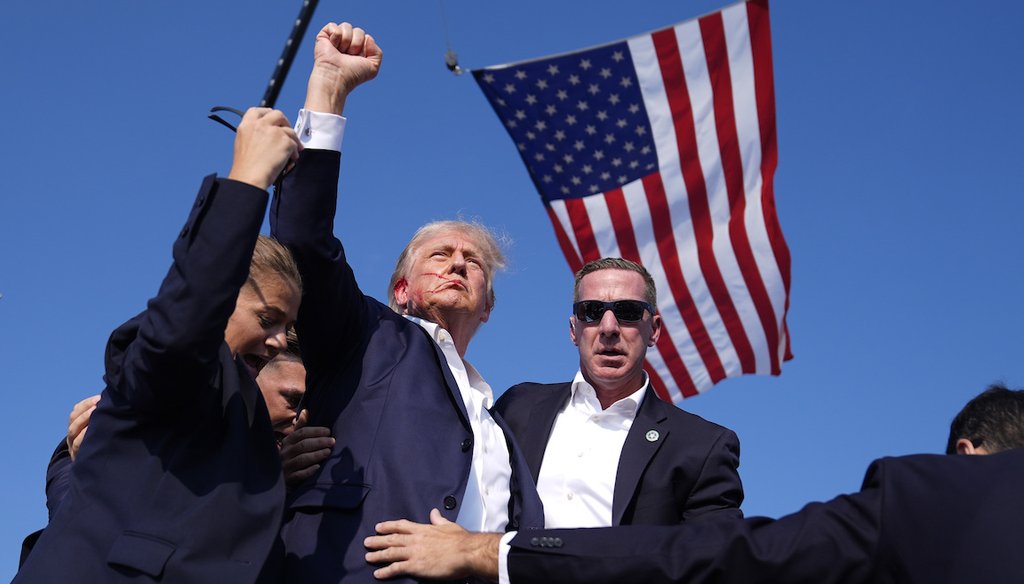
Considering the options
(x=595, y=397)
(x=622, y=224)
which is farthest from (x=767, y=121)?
(x=595, y=397)

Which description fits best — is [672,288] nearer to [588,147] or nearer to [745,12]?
[588,147]

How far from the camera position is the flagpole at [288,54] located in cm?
312

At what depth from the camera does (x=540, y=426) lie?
5613 mm

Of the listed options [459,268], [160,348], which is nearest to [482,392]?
[459,268]

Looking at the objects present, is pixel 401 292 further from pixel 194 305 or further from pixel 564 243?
pixel 564 243

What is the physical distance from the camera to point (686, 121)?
10094mm

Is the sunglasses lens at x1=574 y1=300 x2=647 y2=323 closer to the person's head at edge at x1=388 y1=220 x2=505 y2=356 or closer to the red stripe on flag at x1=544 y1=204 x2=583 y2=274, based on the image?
the person's head at edge at x1=388 y1=220 x2=505 y2=356

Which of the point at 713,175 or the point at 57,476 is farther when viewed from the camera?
the point at 713,175

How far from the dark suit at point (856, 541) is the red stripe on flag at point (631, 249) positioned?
22.1 ft

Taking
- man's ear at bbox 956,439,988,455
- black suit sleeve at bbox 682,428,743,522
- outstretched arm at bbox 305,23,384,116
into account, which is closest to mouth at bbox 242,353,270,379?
outstretched arm at bbox 305,23,384,116

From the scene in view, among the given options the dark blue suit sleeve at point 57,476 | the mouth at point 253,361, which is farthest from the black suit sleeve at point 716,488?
the dark blue suit sleeve at point 57,476

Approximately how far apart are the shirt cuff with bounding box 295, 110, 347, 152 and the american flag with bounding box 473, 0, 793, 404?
5.73m

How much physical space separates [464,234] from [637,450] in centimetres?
132

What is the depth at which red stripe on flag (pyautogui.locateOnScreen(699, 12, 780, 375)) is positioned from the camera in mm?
9859
